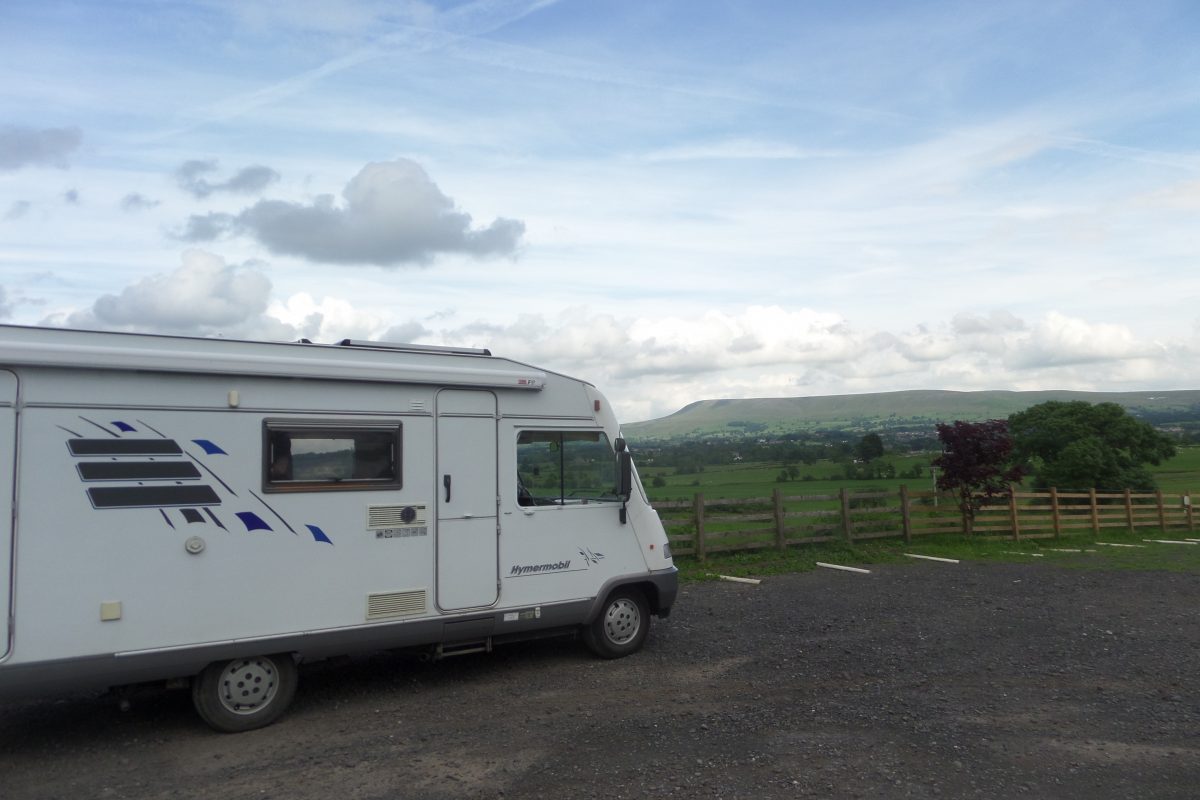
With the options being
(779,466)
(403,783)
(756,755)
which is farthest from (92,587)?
(779,466)

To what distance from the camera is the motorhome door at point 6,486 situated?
501cm

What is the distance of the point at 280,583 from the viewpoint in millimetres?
5977

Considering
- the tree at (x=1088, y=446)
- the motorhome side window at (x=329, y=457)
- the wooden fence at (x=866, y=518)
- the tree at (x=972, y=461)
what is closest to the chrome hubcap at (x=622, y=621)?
the motorhome side window at (x=329, y=457)

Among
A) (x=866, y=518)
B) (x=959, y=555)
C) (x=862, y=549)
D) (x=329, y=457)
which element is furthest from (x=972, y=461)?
(x=329, y=457)

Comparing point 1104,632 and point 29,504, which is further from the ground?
point 29,504

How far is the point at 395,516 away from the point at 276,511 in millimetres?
876

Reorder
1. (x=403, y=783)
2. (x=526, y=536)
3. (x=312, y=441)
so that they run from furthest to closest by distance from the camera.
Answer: (x=526, y=536)
(x=312, y=441)
(x=403, y=783)

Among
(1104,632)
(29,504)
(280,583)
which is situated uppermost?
(29,504)

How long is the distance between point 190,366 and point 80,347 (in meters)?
0.65

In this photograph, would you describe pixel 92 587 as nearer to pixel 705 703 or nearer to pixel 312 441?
pixel 312 441

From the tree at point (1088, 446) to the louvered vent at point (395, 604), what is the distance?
3072 cm

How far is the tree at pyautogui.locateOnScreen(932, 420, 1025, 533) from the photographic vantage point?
715 inches

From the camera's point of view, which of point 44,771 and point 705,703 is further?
point 705,703

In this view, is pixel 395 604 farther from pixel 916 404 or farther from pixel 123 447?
pixel 916 404
